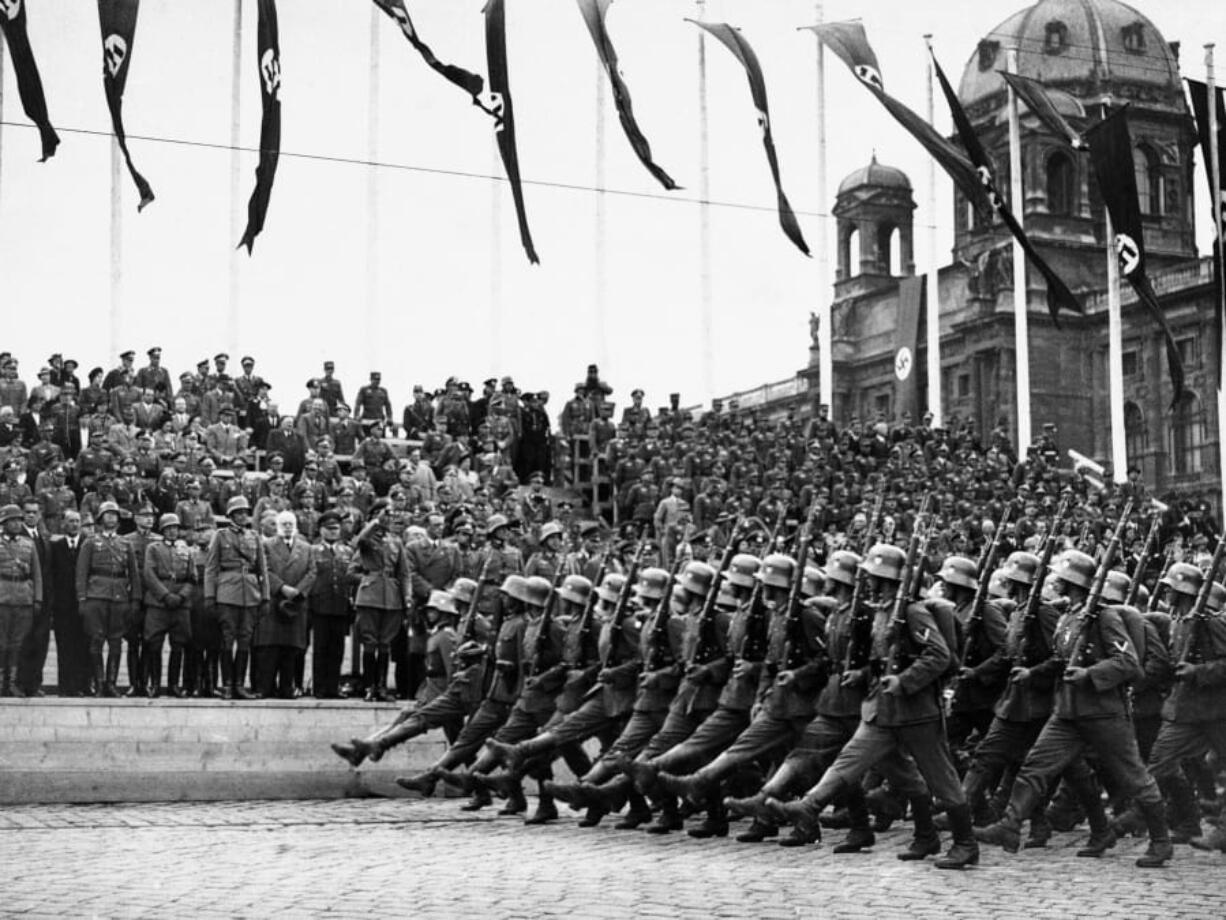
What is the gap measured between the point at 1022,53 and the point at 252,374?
31600mm

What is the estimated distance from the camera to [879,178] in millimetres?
53969

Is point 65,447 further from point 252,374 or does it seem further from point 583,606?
point 583,606

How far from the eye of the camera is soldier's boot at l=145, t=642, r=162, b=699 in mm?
16953

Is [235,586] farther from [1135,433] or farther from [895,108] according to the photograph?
[1135,433]

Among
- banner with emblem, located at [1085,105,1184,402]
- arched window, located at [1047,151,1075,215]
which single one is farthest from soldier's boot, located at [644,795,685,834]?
arched window, located at [1047,151,1075,215]

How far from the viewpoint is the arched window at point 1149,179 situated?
50719mm

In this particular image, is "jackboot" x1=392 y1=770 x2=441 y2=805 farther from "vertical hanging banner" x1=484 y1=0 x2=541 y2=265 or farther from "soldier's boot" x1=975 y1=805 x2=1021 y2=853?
"vertical hanging banner" x1=484 y1=0 x2=541 y2=265

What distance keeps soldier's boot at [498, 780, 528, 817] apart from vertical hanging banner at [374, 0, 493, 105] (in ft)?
33.4

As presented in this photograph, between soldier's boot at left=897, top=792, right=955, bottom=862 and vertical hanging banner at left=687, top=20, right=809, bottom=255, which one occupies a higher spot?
vertical hanging banner at left=687, top=20, right=809, bottom=255

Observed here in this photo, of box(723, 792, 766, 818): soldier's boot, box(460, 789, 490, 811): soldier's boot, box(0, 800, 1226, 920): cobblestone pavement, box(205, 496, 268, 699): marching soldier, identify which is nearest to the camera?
box(0, 800, 1226, 920): cobblestone pavement

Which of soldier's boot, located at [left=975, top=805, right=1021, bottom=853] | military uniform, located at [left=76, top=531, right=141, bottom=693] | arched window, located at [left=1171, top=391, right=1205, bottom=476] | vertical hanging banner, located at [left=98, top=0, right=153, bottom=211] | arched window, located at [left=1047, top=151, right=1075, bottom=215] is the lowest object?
soldier's boot, located at [left=975, top=805, right=1021, bottom=853]

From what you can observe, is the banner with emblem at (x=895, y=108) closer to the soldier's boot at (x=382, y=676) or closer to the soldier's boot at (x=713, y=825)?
the soldier's boot at (x=382, y=676)

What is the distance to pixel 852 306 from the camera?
179 feet

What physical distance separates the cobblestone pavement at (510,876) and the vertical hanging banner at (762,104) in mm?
11658
